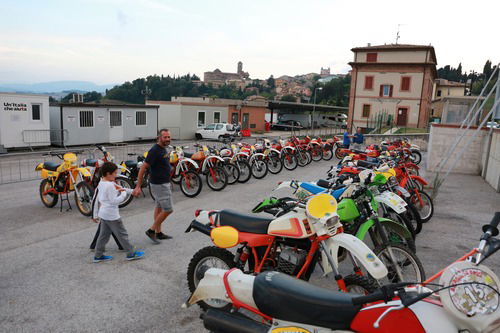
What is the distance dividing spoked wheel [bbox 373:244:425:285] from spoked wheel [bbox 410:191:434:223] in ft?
10.5

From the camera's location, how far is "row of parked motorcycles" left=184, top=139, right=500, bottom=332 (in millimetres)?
1856

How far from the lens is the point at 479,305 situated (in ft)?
5.79

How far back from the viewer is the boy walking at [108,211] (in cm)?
482

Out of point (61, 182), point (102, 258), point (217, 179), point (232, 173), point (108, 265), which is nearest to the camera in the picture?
point (108, 265)

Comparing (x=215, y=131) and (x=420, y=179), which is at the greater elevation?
(x=420, y=179)

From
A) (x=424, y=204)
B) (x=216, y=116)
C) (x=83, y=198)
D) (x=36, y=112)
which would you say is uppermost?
(x=36, y=112)

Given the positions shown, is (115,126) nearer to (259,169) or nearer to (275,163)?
(275,163)

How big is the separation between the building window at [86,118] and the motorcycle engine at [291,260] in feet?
62.0

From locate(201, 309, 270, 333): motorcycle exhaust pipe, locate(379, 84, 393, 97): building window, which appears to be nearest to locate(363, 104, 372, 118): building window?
locate(379, 84, 393, 97): building window

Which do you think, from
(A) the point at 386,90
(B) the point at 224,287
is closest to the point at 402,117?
(A) the point at 386,90

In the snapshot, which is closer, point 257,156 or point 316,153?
point 257,156

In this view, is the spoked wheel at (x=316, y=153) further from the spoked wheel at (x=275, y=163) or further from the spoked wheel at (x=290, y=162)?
the spoked wheel at (x=275, y=163)

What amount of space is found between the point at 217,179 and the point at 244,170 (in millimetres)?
1346

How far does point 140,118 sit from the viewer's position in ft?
76.6
